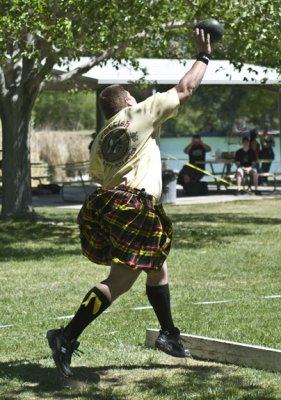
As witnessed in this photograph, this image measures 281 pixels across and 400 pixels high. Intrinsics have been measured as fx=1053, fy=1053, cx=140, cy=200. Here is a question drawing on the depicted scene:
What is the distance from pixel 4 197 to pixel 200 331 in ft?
33.1

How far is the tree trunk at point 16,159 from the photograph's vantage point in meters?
17.2

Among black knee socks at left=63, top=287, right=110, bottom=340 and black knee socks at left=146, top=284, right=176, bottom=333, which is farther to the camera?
black knee socks at left=146, top=284, right=176, bottom=333

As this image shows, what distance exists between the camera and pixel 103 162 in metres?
6.35

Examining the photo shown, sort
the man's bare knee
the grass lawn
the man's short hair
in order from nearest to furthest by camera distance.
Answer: the grass lawn → the man's short hair → the man's bare knee

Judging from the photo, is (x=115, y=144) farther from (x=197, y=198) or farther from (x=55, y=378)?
(x=197, y=198)

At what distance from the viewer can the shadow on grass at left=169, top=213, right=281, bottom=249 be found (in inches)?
582

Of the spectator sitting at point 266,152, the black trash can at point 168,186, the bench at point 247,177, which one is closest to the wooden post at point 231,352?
the black trash can at point 168,186

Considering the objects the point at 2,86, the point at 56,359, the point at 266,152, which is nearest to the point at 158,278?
the point at 56,359

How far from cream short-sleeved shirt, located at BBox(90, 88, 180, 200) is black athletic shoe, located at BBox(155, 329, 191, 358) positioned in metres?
0.92

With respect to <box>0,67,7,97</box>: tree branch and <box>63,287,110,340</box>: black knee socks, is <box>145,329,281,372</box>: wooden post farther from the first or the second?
<box>0,67,7,97</box>: tree branch

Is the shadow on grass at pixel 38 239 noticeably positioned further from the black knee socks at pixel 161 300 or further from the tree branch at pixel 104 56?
the black knee socks at pixel 161 300

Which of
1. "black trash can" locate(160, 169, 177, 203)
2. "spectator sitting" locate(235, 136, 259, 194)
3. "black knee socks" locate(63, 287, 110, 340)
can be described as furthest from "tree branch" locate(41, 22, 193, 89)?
"black knee socks" locate(63, 287, 110, 340)

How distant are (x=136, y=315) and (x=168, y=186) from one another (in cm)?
1406

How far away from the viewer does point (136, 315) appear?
8.51m
